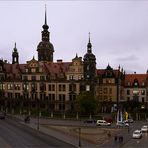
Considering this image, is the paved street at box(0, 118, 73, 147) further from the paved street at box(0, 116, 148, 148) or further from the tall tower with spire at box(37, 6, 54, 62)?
the tall tower with spire at box(37, 6, 54, 62)

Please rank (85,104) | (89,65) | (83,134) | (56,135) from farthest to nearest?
1. (89,65)
2. (85,104)
3. (83,134)
4. (56,135)

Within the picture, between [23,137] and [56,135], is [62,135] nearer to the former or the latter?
[56,135]

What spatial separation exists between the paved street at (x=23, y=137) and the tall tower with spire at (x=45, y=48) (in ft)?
169

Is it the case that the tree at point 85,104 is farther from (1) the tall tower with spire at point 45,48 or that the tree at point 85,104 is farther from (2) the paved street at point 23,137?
(1) the tall tower with spire at point 45,48

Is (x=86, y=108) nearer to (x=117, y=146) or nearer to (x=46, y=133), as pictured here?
(x=46, y=133)

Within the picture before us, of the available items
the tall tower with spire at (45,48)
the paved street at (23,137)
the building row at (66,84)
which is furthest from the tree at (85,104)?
the tall tower with spire at (45,48)

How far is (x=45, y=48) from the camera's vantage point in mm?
130125

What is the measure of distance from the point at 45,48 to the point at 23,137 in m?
66.7

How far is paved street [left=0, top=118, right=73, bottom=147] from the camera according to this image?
58984mm

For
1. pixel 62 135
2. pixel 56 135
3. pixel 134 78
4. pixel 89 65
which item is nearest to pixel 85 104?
pixel 89 65

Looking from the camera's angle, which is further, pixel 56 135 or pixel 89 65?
pixel 89 65

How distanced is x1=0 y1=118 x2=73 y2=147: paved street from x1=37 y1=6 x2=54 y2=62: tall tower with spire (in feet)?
169

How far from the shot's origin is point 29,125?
7931cm

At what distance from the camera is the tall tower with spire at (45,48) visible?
130 m
